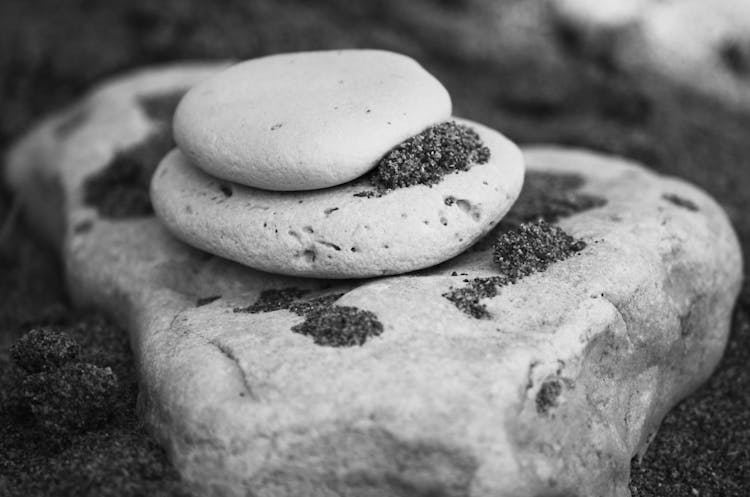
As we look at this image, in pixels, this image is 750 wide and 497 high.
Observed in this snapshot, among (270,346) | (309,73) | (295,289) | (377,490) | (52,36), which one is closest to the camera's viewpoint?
(377,490)

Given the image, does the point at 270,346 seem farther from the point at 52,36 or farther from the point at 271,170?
the point at 52,36

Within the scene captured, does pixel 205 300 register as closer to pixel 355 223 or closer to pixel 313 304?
pixel 313 304

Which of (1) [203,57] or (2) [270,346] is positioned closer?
(2) [270,346]

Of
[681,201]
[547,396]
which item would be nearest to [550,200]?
[681,201]

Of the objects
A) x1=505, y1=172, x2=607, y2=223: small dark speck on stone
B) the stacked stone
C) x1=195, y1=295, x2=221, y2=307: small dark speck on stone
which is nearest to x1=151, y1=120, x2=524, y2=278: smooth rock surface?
the stacked stone

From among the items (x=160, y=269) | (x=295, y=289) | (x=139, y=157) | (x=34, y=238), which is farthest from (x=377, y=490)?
(x=34, y=238)

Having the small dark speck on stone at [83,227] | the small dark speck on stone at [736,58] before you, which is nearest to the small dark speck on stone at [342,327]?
the small dark speck on stone at [83,227]
